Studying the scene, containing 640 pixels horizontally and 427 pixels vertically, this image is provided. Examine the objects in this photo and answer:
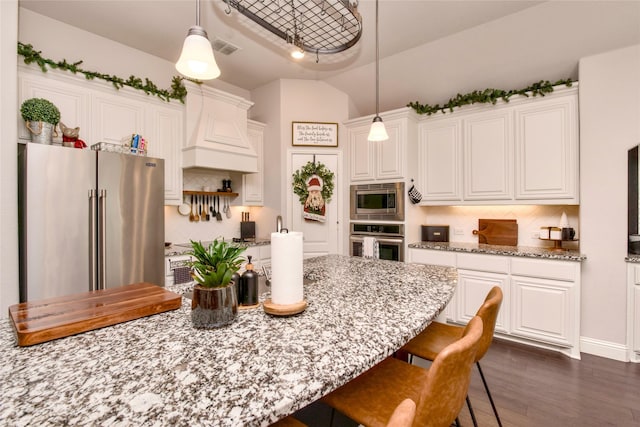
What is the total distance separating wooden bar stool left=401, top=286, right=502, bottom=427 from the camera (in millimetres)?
1252

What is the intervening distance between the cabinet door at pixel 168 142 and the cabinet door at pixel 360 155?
2029 millimetres

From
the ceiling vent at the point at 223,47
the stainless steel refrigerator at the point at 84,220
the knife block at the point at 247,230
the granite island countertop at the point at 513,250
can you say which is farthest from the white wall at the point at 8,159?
the granite island countertop at the point at 513,250

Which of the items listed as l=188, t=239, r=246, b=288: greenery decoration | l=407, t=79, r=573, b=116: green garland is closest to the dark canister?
l=188, t=239, r=246, b=288: greenery decoration

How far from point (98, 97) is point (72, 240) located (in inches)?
53.1

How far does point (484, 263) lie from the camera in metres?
2.96

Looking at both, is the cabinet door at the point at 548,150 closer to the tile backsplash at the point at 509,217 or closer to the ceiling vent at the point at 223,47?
the tile backsplash at the point at 509,217

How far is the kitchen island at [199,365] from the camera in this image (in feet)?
1.92

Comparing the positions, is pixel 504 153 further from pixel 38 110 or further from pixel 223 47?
pixel 38 110

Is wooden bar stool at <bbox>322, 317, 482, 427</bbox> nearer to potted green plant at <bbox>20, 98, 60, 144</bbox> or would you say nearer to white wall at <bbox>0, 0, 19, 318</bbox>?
white wall at <bbox>0, 0, 19, 318</bbox>

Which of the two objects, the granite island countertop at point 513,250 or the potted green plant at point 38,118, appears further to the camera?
the granite island countertop at point 513,250

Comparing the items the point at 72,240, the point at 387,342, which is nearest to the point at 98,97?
the point at 72,240

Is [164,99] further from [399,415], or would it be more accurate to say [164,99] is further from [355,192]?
[399,415]

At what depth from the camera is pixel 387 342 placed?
2.94 ft

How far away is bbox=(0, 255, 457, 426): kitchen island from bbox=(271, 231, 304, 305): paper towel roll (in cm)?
8
